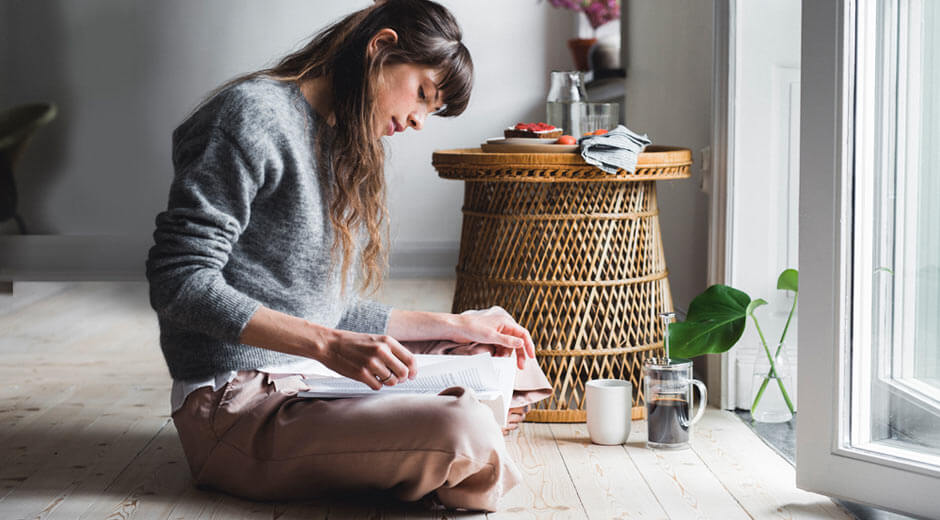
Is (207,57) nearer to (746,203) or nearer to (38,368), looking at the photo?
(38,368)

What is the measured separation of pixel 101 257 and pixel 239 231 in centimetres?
316

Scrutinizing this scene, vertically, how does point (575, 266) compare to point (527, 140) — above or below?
below

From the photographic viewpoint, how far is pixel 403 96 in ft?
4.92

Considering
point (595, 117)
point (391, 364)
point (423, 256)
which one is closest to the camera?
point (391, 364)

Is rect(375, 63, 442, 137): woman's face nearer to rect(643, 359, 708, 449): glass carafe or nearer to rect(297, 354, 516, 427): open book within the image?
rect(297, 354, 516, 427): open book

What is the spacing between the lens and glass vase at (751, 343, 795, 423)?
6.59ft

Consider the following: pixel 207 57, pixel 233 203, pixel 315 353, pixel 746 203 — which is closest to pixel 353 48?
pixel 233 203

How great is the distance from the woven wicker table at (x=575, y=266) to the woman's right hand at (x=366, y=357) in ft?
2.25

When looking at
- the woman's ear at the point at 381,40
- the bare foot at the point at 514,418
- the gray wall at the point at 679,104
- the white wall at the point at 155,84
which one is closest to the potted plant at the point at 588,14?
the white wall at the point at 155,84

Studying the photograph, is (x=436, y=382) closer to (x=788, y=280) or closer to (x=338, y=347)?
(x=338, y=347)

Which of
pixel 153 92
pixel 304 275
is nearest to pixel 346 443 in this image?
pixel 304 275

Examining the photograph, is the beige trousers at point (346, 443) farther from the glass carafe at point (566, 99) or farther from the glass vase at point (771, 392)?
the glass carafe at point (566, 99)

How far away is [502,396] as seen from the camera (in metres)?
1.64

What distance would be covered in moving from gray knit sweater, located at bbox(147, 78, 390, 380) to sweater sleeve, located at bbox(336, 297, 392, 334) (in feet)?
0.45
